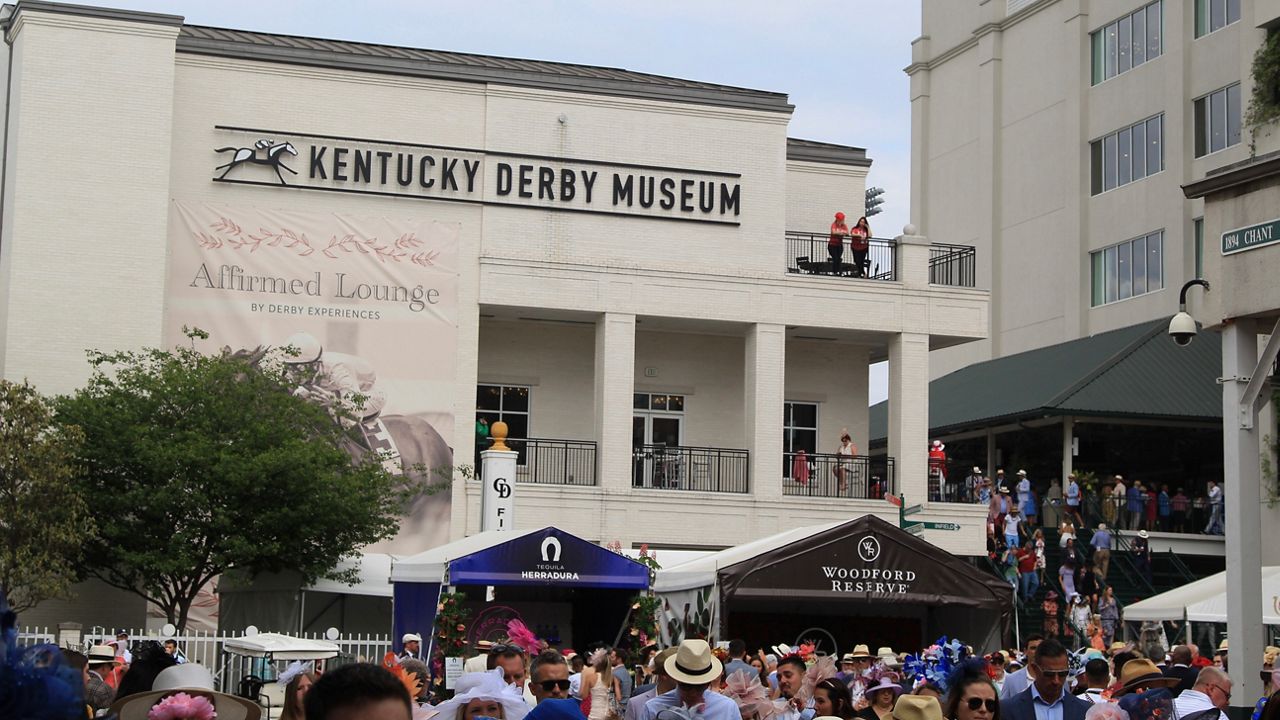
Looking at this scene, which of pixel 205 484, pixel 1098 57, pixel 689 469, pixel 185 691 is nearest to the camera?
pixel 185 691

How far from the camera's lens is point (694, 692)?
9.62m

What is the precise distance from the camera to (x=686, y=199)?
3766 centimetres

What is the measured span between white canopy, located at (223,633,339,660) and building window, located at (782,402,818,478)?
1799 centimetres

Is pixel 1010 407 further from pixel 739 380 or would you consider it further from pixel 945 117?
pixel 945 117

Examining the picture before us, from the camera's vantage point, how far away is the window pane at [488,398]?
38.0 metres

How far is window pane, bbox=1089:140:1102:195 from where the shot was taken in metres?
52.7

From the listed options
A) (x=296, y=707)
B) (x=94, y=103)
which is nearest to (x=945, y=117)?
(x=94, y=103)

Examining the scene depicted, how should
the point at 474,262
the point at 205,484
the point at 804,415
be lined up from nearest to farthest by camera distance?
the point at 205,484 → the point at 474,262 → the point at 804,415

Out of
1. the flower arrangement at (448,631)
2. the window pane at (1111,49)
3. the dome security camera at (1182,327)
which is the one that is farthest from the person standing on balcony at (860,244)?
the dome security camera at (1182,327)

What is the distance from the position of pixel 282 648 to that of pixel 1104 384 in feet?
88.0

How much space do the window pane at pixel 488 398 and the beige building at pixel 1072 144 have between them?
1830cm

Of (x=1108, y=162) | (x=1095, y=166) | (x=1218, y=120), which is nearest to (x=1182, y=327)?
(x=1218, y=120)

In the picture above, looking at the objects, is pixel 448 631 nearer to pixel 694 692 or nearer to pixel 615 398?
pixel 694 692

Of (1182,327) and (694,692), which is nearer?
(694,692)
